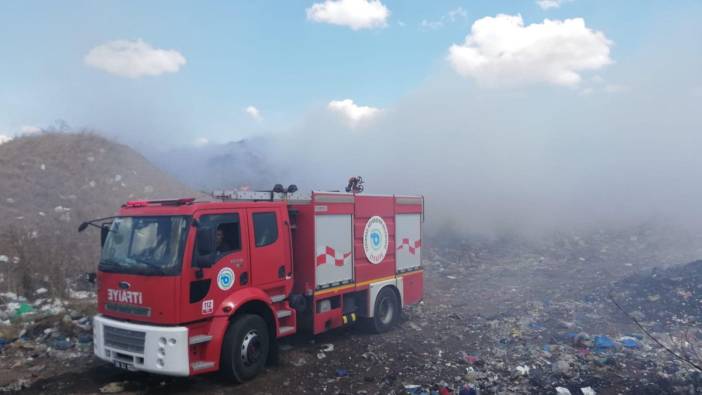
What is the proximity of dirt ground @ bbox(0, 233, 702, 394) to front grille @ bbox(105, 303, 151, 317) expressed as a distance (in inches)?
34.5

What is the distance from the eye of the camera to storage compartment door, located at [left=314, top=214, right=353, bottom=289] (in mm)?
6898

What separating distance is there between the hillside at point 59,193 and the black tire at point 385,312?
6.40 metres

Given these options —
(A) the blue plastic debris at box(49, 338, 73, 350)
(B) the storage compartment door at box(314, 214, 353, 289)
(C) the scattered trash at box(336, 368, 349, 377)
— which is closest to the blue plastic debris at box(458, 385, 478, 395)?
(C) the scattered trash at box(336, 368, 349, 377)

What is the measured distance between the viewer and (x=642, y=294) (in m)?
9.54

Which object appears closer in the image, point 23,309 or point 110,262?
point 110,262

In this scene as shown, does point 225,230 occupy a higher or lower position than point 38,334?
higher

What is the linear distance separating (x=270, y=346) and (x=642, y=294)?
23.8 feet

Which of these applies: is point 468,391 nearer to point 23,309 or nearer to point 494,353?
point 494,353

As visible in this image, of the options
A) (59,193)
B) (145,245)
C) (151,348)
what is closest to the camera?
(151,348)

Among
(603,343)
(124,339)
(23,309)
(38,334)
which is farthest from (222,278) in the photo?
(23,309)

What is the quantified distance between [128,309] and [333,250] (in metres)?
2.81

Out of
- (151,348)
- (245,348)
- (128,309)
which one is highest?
(128,309)

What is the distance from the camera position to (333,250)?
282 inches

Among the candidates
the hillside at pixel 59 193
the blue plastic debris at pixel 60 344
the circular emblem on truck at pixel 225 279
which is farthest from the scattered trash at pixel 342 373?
the hillside at pixel 59 193
